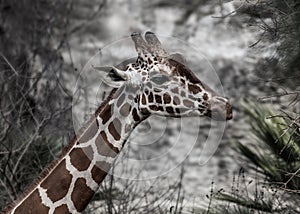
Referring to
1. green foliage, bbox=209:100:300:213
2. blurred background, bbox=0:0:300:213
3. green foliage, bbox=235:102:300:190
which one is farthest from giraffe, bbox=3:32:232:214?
blurred background, bbox=0:0:300:213

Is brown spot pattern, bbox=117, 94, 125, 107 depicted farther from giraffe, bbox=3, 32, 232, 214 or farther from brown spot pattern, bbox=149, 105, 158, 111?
brown spot pattern, bbox=149, 105, 158, 111

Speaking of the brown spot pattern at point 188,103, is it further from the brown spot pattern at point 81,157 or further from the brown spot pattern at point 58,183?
the brown spot pattern at point 58,183

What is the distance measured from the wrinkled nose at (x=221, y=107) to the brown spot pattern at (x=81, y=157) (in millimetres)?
631

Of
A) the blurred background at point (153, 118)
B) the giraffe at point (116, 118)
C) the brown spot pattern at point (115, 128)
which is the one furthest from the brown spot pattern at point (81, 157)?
the blurred background at point (153, 118)

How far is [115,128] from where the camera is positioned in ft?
12.8

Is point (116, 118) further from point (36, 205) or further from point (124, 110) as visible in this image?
point (36, 205)

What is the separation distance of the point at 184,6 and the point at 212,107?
6259 millimetres

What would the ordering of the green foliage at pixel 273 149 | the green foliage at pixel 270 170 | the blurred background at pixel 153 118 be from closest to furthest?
1. the green foliage at pixel 270 170
2. the green foliage at pixel 273 149
3. the blurred background at pixel 153 118

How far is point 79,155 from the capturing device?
12.8 feet

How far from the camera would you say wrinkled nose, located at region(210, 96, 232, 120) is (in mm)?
3852

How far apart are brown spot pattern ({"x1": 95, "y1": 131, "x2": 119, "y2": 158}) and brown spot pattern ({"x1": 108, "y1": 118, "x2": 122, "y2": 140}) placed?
4cm

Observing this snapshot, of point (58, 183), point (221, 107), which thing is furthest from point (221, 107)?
point (58, 183)

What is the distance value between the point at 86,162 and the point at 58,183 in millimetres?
169

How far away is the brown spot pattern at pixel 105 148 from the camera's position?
154 inches
